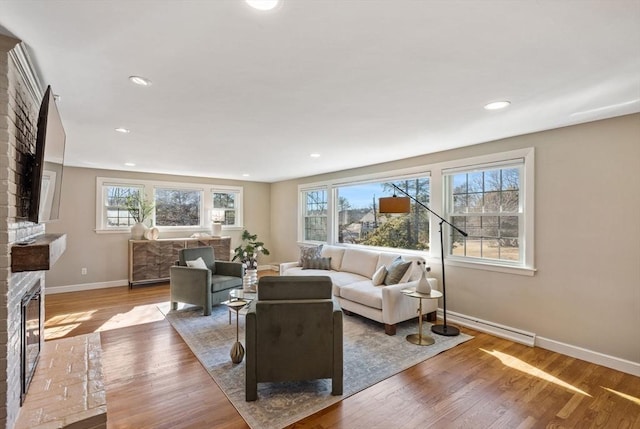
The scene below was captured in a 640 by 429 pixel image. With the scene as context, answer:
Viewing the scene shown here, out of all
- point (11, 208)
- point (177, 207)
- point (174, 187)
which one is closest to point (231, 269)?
point (177, 207)

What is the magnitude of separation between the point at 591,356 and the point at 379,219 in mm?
3120

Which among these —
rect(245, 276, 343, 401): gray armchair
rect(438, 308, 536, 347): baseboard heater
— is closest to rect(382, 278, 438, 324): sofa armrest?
rect(438, 308, 536, 347): baseboard heater

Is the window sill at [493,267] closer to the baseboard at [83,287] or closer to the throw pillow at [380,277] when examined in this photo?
the throw pillow at [380,277]

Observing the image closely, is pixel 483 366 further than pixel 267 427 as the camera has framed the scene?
Yes

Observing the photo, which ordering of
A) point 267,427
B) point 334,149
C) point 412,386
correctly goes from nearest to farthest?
point 267,427
point 412,386
point 334,149

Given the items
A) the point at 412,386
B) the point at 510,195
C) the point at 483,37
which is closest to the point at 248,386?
the point at 412,386

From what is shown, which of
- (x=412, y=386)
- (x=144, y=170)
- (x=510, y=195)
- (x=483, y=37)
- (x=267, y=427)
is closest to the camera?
(x=483, y=37)

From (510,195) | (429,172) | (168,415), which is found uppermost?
(429,172)

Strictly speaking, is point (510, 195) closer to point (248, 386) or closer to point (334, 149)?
point (334, 149)

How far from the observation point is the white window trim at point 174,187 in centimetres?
573

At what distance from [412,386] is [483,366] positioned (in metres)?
0.84

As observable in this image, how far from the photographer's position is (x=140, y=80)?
6.70 feet

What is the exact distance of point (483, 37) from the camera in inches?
61.2

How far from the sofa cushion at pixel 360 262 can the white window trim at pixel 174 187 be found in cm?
341
